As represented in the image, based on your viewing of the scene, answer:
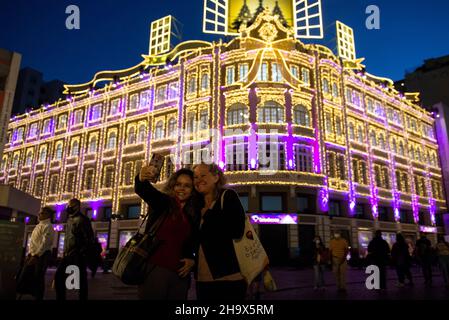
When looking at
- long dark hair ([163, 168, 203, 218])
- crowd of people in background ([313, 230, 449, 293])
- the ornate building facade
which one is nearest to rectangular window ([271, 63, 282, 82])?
the ornate building facade

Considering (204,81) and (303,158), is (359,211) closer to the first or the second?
(303,158)

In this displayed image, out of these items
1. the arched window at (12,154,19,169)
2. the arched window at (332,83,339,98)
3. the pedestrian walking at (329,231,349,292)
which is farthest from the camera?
the arched window at (12,154,19,169)

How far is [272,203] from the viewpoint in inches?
978

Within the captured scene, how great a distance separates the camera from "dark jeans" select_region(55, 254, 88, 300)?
5687 millimetres

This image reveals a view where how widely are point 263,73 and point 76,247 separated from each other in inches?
901

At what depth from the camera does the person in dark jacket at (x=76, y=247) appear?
5805 mm

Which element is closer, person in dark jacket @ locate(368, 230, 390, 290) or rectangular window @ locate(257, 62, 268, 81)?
person in dark jacket @ locate(368, 230, 390, 290)

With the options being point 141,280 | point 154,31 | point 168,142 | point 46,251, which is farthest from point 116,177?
point 141,280

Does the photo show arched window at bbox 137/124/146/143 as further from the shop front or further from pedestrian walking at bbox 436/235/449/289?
pedestrian walking at bbox 436/235/449/289

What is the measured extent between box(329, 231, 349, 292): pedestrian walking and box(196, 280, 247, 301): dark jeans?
783 cm

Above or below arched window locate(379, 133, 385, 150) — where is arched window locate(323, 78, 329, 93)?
above

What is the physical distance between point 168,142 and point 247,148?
7.52 meters

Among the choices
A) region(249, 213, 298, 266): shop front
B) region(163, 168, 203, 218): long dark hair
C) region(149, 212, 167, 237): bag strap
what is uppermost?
region(249, 213, 298, 266): shop front
